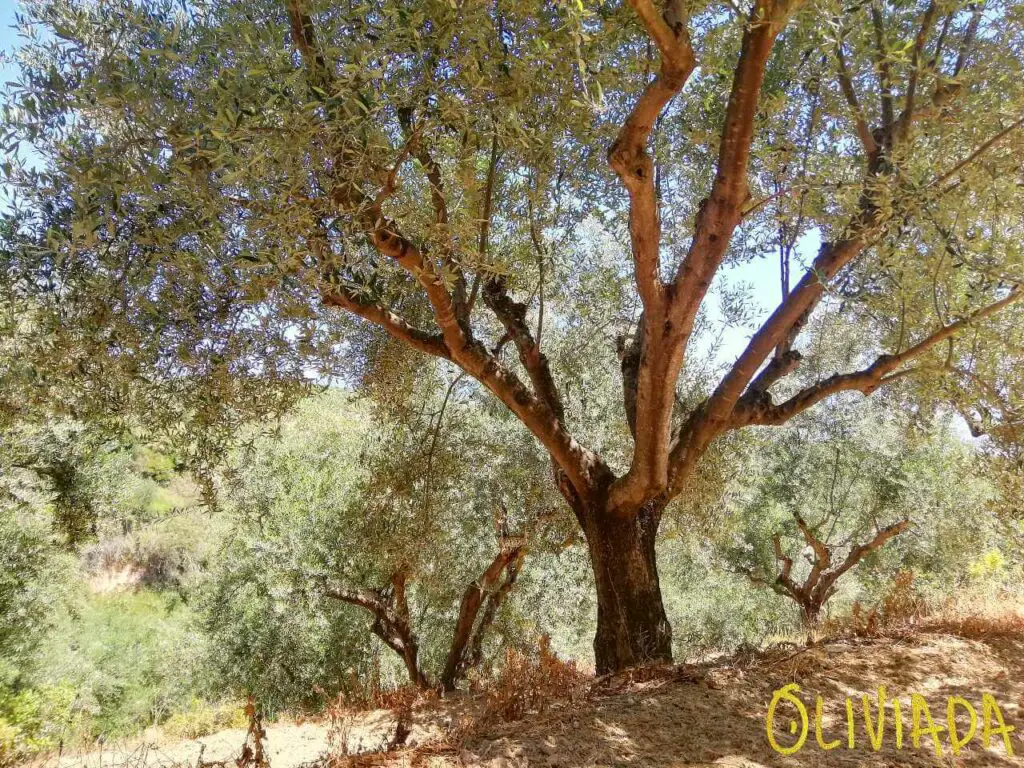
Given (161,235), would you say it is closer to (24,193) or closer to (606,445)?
(24,193)

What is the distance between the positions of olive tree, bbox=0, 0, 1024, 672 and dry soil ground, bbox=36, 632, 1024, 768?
1.05 metres

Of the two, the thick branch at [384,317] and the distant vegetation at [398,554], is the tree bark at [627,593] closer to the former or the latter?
the distant vegetation at [398,554]

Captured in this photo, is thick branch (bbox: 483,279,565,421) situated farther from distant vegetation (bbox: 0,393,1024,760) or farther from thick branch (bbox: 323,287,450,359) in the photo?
distant vegetation (bbox: 0,393,1024,760)

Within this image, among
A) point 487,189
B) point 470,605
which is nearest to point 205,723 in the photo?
point 470,605

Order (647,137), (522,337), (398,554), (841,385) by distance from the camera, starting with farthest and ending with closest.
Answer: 1. (398,554)
2. (522,337)
3. (841,385)
4. (647,137)

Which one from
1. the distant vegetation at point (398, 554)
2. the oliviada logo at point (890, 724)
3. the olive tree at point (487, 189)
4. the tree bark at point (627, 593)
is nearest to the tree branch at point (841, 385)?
the olive tree at point (487, 189)

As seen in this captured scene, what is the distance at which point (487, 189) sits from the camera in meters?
5.13

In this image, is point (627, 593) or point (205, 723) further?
point (205, 723)

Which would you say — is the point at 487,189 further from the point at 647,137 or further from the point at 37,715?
the point at 37,715

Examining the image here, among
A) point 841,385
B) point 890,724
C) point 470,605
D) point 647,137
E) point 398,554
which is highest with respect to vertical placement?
A: point 647,137

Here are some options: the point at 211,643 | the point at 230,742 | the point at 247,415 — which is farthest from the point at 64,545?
the point at 247,415

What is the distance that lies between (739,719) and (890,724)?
101 cm

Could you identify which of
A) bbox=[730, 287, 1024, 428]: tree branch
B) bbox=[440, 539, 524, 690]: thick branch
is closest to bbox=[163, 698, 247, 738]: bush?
bbox=[440, 539, 524, 690]: thick branch

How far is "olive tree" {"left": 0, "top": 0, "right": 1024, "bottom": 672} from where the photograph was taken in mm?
3221
